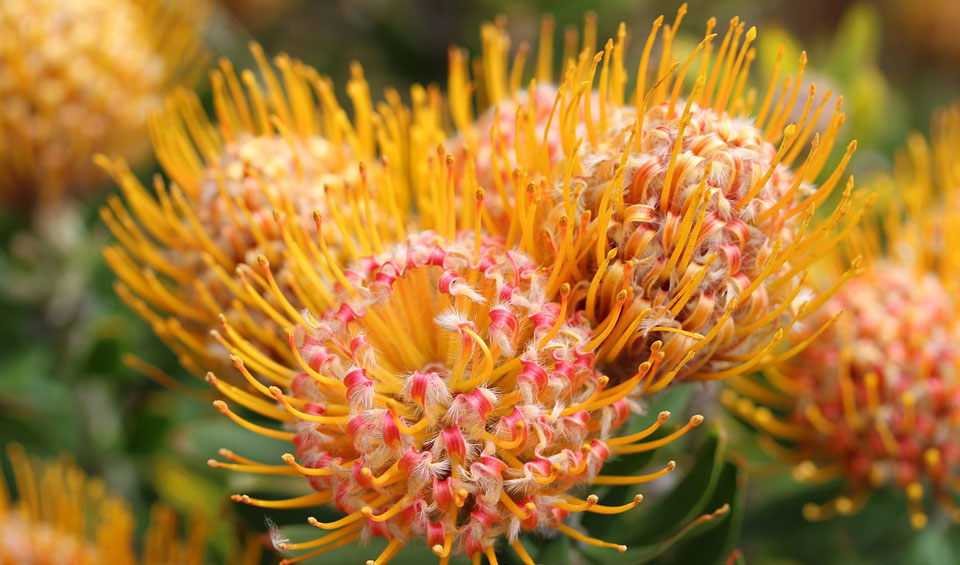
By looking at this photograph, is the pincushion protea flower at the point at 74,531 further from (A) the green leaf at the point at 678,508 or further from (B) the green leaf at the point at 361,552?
(A) the green leaf at the point at 678,508

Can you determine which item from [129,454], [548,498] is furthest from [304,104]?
[129,454]

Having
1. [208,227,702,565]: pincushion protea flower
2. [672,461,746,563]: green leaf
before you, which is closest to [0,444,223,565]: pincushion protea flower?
[208,227,702,565]: pincushion protea flower

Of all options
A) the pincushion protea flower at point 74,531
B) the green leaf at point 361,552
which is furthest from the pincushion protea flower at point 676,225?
the pincushion protea flower at point 74,531

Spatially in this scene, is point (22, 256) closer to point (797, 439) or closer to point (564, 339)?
point (564, 339)

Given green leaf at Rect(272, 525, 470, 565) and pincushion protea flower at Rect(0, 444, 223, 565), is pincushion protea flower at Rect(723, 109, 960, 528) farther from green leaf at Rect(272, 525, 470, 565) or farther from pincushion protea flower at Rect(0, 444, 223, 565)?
pincushion protea flower at Rect(0, 444, 223, 565)

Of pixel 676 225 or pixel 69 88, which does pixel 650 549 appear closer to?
pixel 676 225

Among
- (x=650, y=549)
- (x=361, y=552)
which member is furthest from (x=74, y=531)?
(x=650, y=549)
